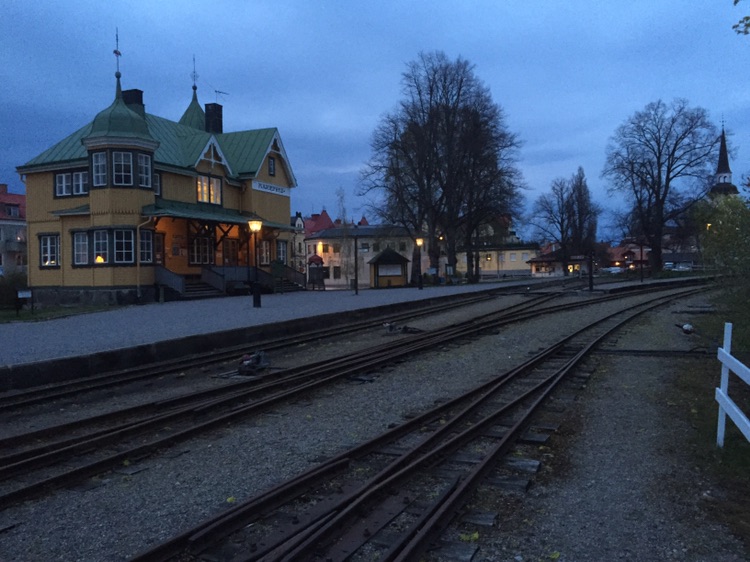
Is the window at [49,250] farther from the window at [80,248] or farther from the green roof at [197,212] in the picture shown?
the green roof at [197,212]

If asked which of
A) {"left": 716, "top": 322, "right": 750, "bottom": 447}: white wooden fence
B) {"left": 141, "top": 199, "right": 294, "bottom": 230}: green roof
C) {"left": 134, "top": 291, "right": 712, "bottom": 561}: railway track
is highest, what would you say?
{"left": 141, "top": 199, "right": 294, "bottom": 230}: green roof

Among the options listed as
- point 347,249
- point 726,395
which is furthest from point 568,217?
point 726,395

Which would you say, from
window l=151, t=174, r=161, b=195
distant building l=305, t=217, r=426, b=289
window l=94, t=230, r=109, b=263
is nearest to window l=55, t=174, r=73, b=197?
window l=94, t=230, r=109, b=263

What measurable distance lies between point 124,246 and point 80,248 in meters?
2.90

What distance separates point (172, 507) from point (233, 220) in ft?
99.3

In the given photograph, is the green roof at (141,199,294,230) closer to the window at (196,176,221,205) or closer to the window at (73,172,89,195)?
the window at (196,176,221,205)

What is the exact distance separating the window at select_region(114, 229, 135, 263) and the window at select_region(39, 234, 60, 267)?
4531 mm

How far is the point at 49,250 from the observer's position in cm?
3164

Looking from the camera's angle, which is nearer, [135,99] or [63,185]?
[63,185]

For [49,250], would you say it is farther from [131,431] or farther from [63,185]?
[131,431]

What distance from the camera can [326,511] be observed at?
456cm

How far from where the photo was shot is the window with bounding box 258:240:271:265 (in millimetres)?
38891

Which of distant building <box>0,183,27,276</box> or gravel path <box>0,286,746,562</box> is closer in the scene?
gravel path <box>0,286,746,562</box>

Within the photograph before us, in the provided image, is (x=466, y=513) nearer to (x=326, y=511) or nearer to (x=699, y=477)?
(x=326, y=511)
